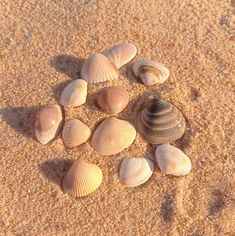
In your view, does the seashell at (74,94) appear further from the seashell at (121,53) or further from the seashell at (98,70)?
the seashell at (121,53)

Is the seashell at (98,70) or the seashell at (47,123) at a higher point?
the seashell at (98,70)

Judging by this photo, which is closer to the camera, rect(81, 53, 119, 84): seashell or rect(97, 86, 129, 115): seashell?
rect(97, 86, 129, 115): seashell

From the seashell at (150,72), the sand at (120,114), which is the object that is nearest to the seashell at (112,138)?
the sand at (120,114)

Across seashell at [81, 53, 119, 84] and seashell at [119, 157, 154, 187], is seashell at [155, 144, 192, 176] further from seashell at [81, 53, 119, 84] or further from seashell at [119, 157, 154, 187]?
seashell at [81, 53, 119, 84]

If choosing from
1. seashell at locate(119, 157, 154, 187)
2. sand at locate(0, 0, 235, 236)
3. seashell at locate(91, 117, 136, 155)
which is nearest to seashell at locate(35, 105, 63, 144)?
sand at locate(0, 0, 235, 236)

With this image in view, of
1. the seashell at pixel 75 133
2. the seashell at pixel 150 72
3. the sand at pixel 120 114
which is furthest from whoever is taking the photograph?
the seashell at pixel 150 72

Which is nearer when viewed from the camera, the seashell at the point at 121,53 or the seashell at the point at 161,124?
the seashell at the point at 161,124

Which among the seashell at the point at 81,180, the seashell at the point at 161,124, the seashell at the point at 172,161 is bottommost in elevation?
the seashell at the point at 81,180
